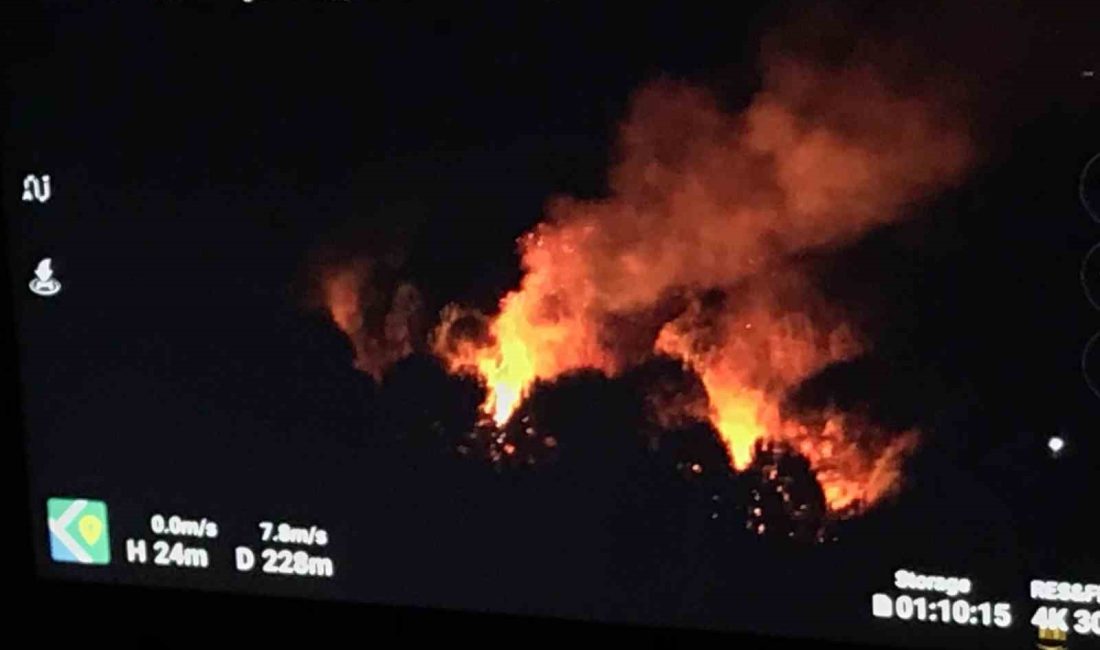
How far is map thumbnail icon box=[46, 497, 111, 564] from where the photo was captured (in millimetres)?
1286

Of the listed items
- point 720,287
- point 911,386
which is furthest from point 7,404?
point 911,386

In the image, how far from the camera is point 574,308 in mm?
1158

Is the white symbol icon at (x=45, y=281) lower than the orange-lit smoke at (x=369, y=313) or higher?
higher

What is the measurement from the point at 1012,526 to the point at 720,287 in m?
0.22

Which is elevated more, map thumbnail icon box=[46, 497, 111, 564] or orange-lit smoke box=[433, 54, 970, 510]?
orange-lit smoke box=[433, 54, 970, 510]

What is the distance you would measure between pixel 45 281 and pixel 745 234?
0.48 meters

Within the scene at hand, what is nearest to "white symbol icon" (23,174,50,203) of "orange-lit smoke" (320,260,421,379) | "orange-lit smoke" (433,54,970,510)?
"orange-lit smoke" (320,260,421,379)

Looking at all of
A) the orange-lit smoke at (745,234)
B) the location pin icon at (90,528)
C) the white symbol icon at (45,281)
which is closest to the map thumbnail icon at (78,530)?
the location pin icon at (90,528)

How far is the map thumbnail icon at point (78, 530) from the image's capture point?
1.29 meters

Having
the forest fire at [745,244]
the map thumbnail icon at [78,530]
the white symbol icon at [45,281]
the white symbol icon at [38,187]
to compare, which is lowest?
the map thumbnail icon at [78,530]

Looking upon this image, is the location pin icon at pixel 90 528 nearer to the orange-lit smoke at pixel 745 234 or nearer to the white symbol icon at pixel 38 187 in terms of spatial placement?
the white symbol icon at pixel 38 187

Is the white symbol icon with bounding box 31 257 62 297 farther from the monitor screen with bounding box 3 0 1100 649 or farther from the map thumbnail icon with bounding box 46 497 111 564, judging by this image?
the map thumbnail icon with bounding box 46 497 111 564

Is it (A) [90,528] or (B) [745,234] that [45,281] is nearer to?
(A) [90,528]

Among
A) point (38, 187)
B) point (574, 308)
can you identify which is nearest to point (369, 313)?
point (574, 308)
